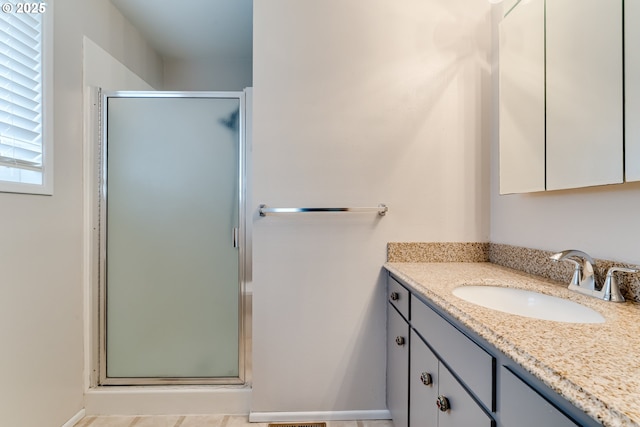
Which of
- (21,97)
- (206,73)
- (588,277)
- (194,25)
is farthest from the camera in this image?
(206,73)

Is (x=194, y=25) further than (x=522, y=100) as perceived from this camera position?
Yes

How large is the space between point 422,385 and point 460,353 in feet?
1.16

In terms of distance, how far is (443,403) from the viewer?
2.76 feet

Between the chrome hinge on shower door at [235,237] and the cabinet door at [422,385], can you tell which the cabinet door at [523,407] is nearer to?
the cabinet door at [422,385]

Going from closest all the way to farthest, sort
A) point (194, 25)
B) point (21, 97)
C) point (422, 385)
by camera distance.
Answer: point (422, 385) → point (21, 97) → point (194, 25)

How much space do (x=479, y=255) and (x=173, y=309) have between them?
171 centimetres

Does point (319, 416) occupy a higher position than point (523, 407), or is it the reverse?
point (523, 407)

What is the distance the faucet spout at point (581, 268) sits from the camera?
893 mm

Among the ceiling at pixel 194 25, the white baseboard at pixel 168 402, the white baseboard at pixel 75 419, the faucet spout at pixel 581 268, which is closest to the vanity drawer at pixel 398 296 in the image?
the faucet spout at pixel 581 268

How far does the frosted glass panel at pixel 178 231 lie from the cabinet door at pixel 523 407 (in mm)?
1363

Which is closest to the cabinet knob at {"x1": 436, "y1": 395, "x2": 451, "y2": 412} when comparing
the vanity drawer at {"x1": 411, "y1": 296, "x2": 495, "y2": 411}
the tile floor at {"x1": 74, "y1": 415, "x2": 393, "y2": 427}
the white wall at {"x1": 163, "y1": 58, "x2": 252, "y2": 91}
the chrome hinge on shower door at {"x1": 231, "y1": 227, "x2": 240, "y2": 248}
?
the vanity drawer at {"x1": 411, "y1": 296, "x2": 495, "y2": 411}

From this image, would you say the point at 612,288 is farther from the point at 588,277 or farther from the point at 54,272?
the point at 54,272

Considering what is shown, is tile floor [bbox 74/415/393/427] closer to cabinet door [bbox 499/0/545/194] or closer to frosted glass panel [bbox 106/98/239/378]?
frosted glass panel [bbox 106/98/239/378]

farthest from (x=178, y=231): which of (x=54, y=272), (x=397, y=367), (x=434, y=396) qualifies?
(x=434, y=396)
